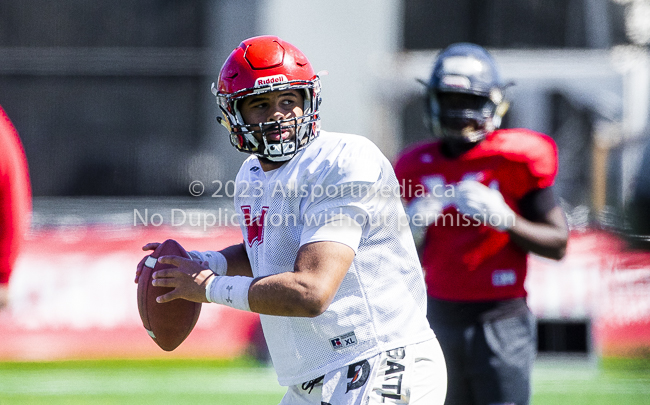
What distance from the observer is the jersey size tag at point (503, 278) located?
3.34 meters

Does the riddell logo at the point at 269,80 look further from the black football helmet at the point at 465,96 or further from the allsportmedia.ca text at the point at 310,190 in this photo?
the black football helmet at the point at 465,96

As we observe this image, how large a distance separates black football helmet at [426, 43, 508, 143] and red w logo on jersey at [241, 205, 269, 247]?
53.2 inches

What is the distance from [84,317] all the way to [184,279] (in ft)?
13.5

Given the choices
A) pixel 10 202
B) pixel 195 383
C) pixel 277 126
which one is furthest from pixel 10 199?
pixel 195 383

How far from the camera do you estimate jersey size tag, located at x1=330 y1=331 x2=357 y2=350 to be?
2.30 meters

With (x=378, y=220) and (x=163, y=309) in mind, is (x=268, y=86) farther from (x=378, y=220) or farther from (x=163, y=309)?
(x=163, y=309)

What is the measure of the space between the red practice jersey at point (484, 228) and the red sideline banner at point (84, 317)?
290 cm

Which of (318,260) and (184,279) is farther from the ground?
(318,260)

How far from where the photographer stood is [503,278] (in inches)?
132

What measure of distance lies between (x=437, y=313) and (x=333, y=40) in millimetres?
8907

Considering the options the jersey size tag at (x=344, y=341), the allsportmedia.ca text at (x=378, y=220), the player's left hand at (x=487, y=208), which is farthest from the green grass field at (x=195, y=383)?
the jersey size tag at (x=344, y=341)

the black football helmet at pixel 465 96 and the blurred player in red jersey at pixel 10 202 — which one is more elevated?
the black football helmet at pixel 465 96

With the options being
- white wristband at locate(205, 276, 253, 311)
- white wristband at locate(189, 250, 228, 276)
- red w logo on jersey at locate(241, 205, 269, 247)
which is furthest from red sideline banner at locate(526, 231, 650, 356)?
white wristband at locate(205, 276, 253, 311)

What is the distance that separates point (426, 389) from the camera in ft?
7.66
